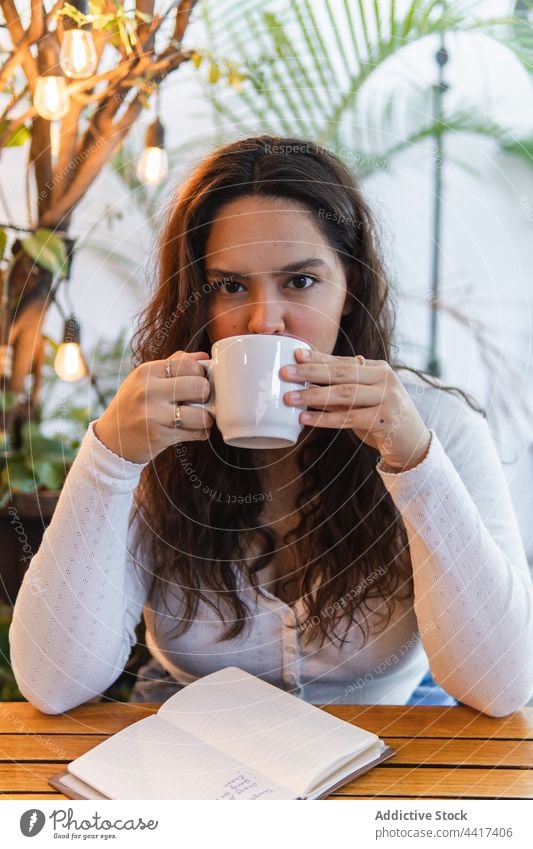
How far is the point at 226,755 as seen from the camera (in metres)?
0.47

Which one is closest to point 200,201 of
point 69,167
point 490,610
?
point 69,167

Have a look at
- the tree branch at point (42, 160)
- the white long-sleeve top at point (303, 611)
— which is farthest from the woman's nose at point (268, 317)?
the tree branch at point (42, 160)

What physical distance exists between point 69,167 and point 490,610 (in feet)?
1.51

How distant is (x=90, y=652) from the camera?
0.58 meters

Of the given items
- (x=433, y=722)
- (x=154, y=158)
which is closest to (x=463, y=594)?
(x=433, y=722)

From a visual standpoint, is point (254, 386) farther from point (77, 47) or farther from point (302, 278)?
point (77, 47)

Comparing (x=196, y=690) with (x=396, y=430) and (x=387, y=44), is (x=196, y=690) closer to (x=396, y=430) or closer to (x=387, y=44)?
(x=396, y=430)

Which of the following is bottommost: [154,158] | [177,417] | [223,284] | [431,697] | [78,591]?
[431,697]

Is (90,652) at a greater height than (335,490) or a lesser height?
lesser

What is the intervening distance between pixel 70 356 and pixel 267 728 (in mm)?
335

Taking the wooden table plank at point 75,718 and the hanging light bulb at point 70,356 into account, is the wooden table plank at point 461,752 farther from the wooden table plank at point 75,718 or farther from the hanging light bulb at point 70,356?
the hanging light bulb at point 70,356

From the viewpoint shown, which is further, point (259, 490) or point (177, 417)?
point (259, 490)
